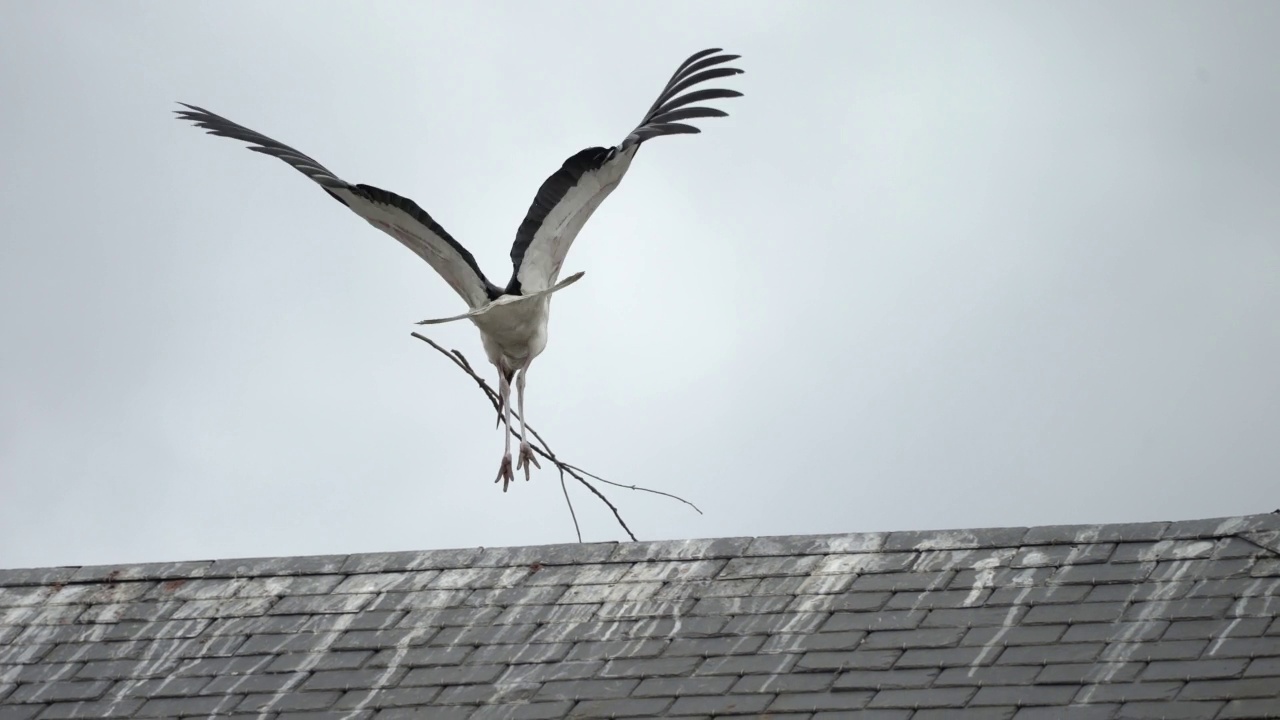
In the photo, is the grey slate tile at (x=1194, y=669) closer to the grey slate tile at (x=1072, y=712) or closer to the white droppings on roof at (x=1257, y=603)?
the grey slate tile at (x=1072, y=712)

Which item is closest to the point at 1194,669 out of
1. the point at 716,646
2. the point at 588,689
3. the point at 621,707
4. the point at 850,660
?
the point at 850,660

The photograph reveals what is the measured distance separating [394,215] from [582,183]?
0.98m

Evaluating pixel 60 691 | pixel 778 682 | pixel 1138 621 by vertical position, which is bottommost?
pixel 1138 621

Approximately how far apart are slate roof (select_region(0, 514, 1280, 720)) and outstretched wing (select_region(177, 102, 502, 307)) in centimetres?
228

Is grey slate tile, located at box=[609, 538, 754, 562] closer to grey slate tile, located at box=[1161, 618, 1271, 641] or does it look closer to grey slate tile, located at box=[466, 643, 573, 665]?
grey slate tile, located at box=[466, 643, 573, 665]

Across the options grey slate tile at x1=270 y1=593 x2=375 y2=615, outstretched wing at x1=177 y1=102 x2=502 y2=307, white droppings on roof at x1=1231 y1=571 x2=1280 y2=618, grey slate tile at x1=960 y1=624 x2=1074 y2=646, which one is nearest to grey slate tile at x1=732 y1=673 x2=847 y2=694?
grey slate tile at x1=960 y1=624 x2=1074 y2=646

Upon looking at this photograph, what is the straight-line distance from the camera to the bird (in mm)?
9281

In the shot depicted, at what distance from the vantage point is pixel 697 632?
6.79m

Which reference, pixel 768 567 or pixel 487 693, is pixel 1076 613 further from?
pixel 487 693

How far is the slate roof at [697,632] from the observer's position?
6090 mm

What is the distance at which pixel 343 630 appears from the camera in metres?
7.27

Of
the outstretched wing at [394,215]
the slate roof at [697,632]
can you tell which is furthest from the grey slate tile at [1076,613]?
the outstretched wing at [394,215]

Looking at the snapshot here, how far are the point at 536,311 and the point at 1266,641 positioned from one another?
524cm

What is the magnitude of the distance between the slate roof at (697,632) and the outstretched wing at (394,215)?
2282 mm
